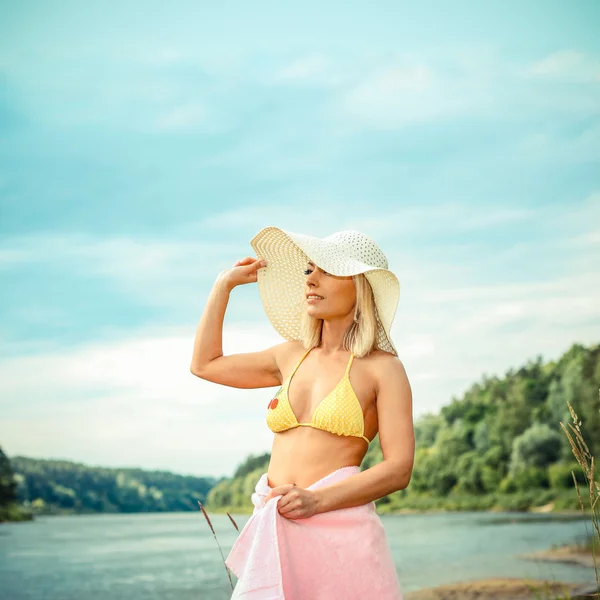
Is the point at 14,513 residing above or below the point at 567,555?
above

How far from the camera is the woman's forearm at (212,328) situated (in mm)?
2842

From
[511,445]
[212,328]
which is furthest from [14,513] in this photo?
[212,328]

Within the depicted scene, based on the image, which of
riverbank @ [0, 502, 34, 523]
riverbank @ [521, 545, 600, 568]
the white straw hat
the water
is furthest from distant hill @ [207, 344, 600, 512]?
the white straw hat

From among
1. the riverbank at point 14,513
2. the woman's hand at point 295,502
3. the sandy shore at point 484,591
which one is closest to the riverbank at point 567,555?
the sandy shore at point 484,591

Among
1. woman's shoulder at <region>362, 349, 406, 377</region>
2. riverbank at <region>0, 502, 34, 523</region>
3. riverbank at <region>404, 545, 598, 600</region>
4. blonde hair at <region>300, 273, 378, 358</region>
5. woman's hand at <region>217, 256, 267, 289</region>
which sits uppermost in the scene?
woman's hand at <region>217, 256, 267, 289</region>

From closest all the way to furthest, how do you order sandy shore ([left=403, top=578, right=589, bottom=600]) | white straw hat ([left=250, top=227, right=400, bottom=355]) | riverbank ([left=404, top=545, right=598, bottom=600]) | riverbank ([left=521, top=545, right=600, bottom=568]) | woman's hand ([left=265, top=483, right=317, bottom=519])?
woman's hand ([left=265, top=483, right=317, bottom=519])
white straw hat ([left=250, top=227, right=400, bottom=355])
riverbank ([left=404, top=545, right=598, bottom=600])
sandy shore ([left=403, top=578, right=589, bottom=600])
riverbank ([left=521, top=545, right=600, bottom=568])

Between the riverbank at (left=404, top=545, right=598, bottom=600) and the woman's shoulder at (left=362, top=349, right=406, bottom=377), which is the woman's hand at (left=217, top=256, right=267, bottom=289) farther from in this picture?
the riverbank at (left=404, top=545, right=598, bottom=600)

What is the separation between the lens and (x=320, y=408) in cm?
255

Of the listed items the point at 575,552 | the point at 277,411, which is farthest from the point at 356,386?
the point at 575,552

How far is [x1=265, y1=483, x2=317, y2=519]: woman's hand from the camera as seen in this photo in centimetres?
233

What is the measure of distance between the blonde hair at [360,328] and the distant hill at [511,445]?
26898 millimetres

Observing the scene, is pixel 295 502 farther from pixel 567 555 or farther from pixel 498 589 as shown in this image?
pixel 567 555

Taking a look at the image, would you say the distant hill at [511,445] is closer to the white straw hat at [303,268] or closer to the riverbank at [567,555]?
the riverbank at [567,555]

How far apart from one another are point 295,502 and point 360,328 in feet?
2.17
